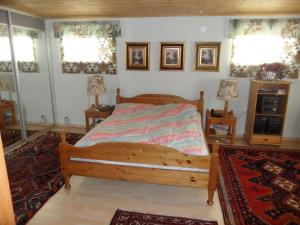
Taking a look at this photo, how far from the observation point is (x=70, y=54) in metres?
4.56

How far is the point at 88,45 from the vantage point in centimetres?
446

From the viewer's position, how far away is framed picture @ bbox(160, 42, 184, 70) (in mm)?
4203

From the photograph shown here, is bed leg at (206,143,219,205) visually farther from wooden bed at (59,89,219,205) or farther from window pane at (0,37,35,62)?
window pane at (0,37,35,62)

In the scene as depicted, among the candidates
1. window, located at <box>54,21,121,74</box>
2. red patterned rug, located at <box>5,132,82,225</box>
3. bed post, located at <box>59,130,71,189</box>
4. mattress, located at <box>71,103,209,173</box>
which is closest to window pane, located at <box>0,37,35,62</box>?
window, located at <box>54,21,121,74</box>

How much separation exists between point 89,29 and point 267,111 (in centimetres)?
360

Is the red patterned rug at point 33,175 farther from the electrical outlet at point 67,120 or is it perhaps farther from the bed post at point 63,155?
the electrical outlet at point 67,120

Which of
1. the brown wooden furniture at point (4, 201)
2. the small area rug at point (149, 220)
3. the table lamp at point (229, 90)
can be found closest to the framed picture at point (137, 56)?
the table lamp at point (229, 90)

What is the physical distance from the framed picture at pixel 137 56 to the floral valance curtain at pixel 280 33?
155cm

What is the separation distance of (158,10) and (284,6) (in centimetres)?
184

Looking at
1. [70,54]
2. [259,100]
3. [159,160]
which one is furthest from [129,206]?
[70,54]

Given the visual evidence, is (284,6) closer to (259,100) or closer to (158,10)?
(259,100)

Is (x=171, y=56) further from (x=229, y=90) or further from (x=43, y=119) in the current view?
(x=43, y=119)

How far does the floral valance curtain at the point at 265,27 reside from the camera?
382cm

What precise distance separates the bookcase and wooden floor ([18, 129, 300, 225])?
1890 millimetres
